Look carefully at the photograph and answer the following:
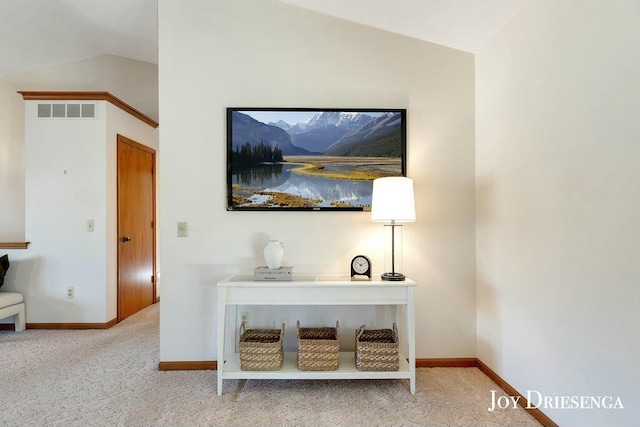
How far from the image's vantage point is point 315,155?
8.43 ft

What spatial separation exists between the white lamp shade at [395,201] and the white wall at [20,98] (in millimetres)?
3899

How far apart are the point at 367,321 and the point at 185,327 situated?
4.58 ft

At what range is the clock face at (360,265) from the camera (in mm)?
2348

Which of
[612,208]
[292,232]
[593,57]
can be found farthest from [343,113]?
[612,208]

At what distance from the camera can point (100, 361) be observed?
2621 mm

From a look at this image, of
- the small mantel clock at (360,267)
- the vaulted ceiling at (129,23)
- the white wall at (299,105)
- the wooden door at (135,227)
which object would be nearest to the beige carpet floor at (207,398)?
the white wall at (299,105)

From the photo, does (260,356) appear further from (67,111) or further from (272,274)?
(67,111)

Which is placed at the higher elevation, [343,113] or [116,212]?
[343,113]

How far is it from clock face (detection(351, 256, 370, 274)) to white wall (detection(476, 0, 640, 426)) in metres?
0.91

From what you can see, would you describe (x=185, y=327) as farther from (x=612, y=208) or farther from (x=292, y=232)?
(x=612, y=208)

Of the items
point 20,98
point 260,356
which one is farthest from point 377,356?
point 20,98

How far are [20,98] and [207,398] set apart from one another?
14.6ft

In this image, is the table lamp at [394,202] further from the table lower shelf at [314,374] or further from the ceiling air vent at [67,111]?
the ceiling air vent at [67,111]

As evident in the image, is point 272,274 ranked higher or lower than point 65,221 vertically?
lower
